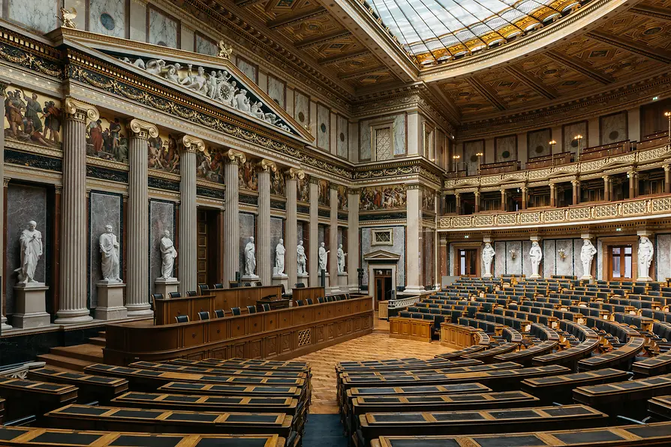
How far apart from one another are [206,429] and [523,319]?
10.4 meters

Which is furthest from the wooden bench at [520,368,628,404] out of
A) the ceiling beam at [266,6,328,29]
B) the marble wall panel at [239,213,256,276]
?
the ceiling beam at [266,6,328,29]

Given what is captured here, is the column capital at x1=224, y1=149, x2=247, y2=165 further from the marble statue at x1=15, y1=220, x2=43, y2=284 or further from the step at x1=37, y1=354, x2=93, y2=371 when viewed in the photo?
the step at x1=37, y1=354, x2=93, y2=371

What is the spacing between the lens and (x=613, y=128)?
75.0 feet

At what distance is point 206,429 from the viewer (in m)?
2.88

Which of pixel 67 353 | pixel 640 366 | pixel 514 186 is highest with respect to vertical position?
pixel 514 186

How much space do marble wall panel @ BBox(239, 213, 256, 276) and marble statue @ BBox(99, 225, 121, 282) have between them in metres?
5.08

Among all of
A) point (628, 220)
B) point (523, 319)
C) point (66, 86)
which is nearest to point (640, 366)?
point (523, 319)

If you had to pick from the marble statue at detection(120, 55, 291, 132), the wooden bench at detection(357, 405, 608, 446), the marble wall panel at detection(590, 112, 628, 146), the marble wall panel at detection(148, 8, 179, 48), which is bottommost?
the wooden bench at detection(357, 405, 608, 446)

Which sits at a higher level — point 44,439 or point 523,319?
point 44,439

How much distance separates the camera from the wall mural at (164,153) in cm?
1274

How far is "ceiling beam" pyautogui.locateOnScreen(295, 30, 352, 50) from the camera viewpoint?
1825 cm

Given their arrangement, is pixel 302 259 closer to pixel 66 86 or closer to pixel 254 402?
pixel 66 86

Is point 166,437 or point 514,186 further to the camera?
point 514,186

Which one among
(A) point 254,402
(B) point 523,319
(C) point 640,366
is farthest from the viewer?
(B) point 523,319
